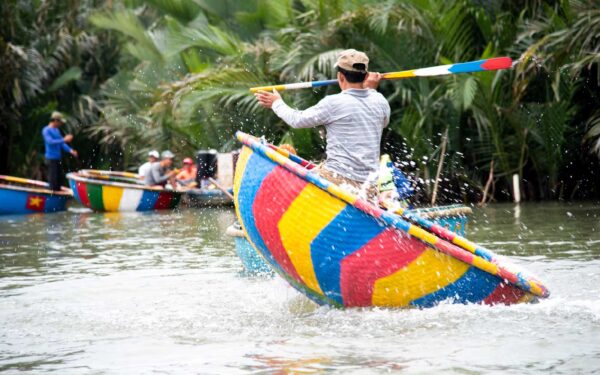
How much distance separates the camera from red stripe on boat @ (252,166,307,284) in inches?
273

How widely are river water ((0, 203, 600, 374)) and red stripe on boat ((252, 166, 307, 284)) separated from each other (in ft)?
1.36

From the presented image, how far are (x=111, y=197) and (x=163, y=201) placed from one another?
93 cm

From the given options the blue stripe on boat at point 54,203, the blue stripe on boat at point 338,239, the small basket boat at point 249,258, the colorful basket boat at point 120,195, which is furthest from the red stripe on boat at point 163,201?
the blue stripe on boat at point 338,239

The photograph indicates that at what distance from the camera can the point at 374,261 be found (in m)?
6.86

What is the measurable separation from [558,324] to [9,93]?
829 inches

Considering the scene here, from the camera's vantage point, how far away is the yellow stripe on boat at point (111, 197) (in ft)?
64.3

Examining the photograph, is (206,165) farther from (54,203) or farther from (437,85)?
(437,85)

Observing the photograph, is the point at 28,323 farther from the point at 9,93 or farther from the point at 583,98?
the point at 9,93

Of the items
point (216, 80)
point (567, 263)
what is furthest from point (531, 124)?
point (567, 263)

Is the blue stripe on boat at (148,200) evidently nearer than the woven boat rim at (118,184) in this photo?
No

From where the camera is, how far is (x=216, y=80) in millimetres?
19812

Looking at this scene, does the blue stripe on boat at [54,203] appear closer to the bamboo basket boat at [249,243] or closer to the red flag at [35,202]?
the red flag at [35,202]

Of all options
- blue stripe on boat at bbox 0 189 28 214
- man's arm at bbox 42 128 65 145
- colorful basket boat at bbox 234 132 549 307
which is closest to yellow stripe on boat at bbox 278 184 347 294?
colorful basket boat at bbox 234 132 549 307

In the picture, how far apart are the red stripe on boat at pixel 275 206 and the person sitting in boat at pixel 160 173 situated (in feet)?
43.7
